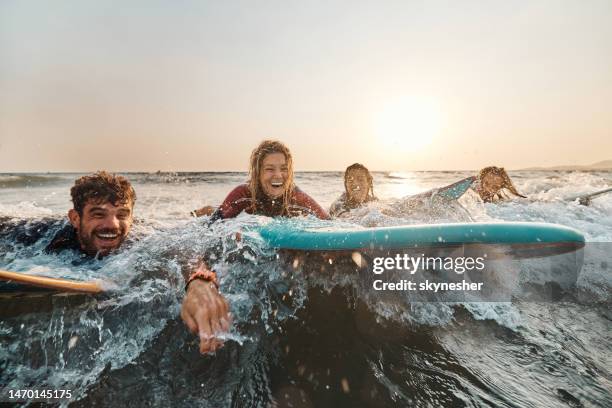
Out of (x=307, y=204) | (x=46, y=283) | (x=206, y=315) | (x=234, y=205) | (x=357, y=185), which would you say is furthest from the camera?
(x=357, y=185)

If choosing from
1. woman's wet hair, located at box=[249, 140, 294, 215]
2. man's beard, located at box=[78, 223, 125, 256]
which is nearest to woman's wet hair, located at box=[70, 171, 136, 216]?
man's beard, located at box=[78, 223, 125, 256]

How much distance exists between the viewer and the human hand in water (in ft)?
4.84

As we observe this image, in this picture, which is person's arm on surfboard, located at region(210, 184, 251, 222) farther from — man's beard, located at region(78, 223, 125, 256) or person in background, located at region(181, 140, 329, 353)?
man's beard, located at region(78, 223, 125, 256)

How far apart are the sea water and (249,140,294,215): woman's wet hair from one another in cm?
69

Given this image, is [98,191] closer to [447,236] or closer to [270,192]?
[270,192]

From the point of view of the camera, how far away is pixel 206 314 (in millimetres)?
1524

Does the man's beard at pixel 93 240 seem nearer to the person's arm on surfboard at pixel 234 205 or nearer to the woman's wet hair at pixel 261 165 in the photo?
the person's arm on surfboard at pixel 234 205

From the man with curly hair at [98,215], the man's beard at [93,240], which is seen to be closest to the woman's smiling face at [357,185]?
the man with curly hair at [98,215]

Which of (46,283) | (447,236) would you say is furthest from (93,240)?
(447,236)

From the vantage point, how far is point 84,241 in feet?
9.18

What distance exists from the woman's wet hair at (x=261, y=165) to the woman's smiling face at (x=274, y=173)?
0.04 m

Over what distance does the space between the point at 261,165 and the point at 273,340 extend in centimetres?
219

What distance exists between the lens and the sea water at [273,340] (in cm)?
184

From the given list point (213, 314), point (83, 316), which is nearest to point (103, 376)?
point (83, 316)
